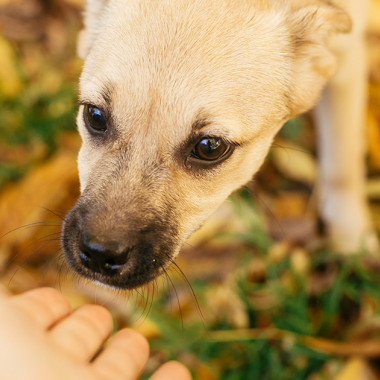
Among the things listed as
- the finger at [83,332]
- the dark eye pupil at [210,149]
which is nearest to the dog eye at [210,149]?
the dark eye pupil at [210,149]

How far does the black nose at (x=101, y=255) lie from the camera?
1847 millimetres

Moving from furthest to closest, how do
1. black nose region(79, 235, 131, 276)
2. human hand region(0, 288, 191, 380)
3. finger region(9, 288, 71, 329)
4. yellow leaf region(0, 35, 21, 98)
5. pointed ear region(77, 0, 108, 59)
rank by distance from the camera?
yellow leaf region(0, 35, 21, 98) → pointed ear region(77, 0, 108, 59) → finger region(9, 288, 71, 329) → black nose region(79, 235, 131, 276) → human hand region(0, 288, 191, 380)

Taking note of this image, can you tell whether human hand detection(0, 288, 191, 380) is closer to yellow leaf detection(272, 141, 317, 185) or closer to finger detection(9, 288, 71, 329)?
finger detection(9, 288, 71, 329)

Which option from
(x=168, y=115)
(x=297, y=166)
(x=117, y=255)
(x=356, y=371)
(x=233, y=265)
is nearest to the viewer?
(x=117, y=255)

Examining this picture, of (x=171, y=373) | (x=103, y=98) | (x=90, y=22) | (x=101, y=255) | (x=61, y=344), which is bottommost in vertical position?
(x=171, y=373)

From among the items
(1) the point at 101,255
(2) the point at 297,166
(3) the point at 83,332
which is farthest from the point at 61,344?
(2) the point at 297,166

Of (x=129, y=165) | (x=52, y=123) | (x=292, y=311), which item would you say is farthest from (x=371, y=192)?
(x=52, y=123)

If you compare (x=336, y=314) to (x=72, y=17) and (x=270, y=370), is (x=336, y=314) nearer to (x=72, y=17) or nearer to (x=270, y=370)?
(x=270, y=370)

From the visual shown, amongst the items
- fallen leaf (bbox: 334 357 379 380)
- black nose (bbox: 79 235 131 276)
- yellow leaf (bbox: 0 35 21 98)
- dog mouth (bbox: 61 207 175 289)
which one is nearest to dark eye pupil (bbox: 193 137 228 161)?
dog mouth (bbox: 61 207 175 289)

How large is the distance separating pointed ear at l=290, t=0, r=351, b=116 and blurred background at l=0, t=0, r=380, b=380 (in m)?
0.52

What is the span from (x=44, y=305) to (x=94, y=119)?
0.93m

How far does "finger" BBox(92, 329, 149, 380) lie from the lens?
6.58 ft

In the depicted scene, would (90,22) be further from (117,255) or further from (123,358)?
(123,358)

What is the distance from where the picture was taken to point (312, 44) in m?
2.29
